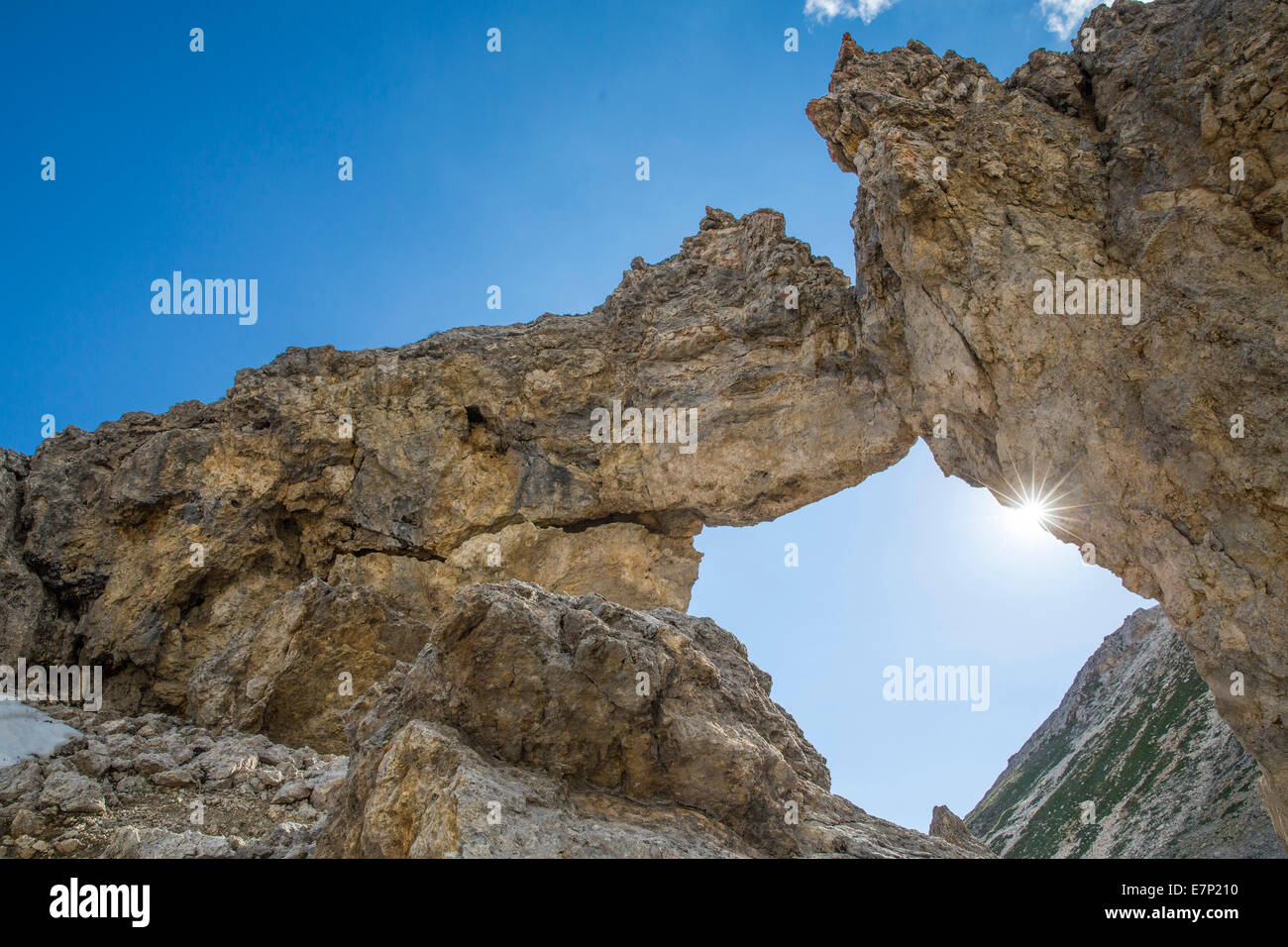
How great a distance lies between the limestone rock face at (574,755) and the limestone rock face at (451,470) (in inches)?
449

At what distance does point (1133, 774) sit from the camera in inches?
1401

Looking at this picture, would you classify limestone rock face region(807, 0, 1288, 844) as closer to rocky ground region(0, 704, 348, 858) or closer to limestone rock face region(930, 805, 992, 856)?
limestone rock face region(930, 805, 992, 856)

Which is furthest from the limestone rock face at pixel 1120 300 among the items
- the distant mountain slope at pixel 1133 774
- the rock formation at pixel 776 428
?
the distant mountain slope at pixel 1133 774

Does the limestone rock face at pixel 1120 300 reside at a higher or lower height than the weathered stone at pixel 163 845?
higher

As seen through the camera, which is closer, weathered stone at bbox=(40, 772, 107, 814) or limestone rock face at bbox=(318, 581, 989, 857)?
limestone rock face at bbox=(318, 581, 989, 857)

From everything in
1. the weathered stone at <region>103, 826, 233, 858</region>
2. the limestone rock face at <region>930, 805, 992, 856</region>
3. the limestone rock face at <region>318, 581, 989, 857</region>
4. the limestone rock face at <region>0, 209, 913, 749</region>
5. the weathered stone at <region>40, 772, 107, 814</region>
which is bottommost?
the limestone rock face at <region>930, 805, 992, 856</region>

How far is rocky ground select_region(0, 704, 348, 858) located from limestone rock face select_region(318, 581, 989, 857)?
2615 millimetres

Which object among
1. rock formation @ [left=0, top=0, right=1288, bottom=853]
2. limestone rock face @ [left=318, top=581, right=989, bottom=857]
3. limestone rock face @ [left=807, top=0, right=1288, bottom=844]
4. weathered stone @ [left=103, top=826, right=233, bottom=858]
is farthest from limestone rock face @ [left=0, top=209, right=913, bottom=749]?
limestone rock face @ [left=318, top=581, right=989, bottom=857]

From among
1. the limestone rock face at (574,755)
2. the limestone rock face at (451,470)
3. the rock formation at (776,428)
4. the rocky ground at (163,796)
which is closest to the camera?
the limestone rock face at (574,755)

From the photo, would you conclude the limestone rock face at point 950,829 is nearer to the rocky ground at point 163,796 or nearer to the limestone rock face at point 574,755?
the limestone rock face at point 574,755

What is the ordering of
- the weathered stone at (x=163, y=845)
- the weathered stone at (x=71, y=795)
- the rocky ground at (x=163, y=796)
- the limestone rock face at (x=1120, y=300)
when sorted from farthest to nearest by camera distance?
the limestone rock face at (x=1120, y=300) < the weathered stone at (x=71, y=795) < the rocky ground at (x=163, y=796) < the weathered stone at (x=163, y=845)

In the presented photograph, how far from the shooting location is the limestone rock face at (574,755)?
1005 cm

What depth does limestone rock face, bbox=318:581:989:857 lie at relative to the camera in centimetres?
1005
